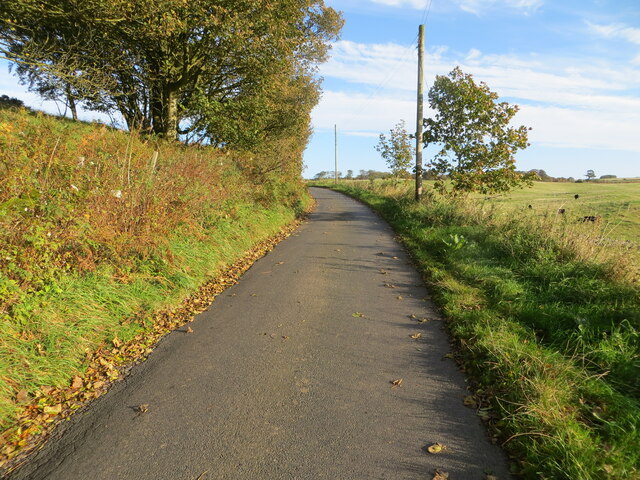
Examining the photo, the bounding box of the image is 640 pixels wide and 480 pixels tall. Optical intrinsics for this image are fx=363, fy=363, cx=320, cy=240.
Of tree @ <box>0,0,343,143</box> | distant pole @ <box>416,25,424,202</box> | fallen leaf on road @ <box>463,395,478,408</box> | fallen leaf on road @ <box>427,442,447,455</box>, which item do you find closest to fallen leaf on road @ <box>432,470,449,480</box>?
fallen leaf on road @ <box>427,442,447,455</box>

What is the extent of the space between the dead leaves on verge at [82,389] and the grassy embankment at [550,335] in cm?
334

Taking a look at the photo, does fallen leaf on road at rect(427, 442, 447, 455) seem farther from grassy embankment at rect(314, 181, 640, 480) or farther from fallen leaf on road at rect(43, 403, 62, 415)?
fallen leaf on road at rect(43, 403, 62, 415)

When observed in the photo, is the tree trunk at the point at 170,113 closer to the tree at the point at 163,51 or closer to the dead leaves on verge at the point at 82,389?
the tree at the point at 163,51

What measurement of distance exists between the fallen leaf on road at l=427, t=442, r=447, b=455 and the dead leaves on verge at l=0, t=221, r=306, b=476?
2511mm

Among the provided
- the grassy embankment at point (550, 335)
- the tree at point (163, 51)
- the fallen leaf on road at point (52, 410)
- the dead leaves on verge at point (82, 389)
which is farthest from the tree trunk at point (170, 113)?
the fallen leaf on road at point (52, 410)

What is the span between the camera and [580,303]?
5.20m

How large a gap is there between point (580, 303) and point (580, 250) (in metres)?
1.92

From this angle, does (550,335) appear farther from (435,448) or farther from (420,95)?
(420,95)

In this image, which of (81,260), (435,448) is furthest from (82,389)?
(435,448)

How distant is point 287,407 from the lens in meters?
3.27

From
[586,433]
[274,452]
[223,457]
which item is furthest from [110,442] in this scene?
[586,433]

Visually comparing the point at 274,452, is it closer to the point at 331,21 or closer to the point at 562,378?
the point at 562,378

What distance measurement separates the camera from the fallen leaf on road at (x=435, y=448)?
2.75m

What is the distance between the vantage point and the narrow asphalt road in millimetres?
2650
